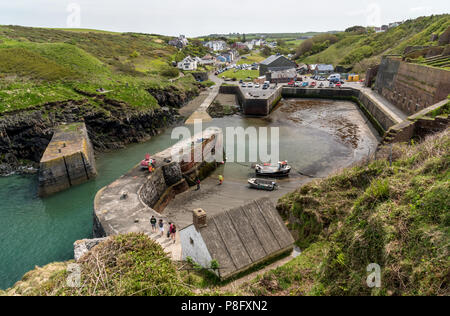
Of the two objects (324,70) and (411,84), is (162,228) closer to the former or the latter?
(411,84)

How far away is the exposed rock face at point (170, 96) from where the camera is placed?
53603 mm

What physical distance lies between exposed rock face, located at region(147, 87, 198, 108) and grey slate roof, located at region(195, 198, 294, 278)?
1795 inches

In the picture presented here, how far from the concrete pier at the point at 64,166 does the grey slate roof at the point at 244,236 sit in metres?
19.8

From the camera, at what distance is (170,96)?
56.0 metres

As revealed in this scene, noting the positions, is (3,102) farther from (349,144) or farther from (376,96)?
(376,96)

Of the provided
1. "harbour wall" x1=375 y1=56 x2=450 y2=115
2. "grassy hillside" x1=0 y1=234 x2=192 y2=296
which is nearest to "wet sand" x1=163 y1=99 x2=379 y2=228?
"harbour wall" x1=375 y1=56 x2=450 y2=115

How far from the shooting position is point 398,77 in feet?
143

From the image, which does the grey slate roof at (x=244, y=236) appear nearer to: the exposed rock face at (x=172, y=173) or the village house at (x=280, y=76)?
the exposed rock face at (x=172, y=173)

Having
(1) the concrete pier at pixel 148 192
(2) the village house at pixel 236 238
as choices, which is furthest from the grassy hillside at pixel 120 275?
(1) the concrete pier at pixel 148 192

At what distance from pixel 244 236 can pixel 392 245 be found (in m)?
6.23

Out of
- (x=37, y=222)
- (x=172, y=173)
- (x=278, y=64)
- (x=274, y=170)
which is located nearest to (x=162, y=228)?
(x=172, y=173)

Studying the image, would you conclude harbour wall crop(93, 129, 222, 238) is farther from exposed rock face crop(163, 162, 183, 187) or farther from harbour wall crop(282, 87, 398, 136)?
harbour wall crop(282, 87, 398, 136)

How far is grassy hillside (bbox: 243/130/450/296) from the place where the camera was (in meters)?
6.58
